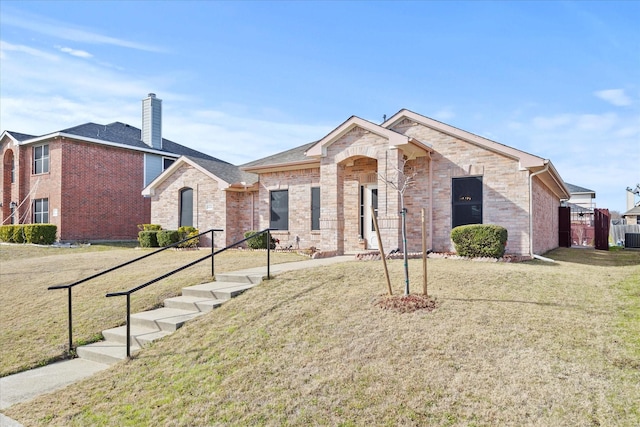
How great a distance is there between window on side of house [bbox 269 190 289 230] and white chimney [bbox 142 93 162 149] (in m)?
13.0

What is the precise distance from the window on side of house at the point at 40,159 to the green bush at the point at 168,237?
10.1m

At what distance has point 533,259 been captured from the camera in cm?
1152

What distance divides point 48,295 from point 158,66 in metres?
6.52

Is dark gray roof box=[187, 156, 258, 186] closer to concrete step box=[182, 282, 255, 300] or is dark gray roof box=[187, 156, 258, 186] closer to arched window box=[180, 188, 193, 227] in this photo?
arched window box=[180, 188, 193, 227]

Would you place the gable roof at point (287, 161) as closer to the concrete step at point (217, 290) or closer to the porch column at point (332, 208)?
the porch column at point (332, 208)

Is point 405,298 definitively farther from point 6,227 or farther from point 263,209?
point 6,227

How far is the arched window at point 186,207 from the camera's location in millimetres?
18625

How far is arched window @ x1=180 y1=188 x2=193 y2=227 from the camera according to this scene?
1862cm

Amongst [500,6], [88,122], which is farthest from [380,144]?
[88,122]

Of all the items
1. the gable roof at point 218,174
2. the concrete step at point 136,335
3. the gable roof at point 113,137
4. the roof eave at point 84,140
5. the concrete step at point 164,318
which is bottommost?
the concrete step at point 136,335

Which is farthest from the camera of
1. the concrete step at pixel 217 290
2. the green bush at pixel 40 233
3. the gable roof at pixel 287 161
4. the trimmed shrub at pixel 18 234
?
the trimmed shrub at pixel 18 234

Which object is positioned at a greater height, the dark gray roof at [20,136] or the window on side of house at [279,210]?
the dark gray roof at [20,136]

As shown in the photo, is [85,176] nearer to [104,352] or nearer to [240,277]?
[240,277]

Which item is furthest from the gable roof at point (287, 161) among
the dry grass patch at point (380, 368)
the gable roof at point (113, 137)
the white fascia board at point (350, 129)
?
the gable roof at point (113, 137)
